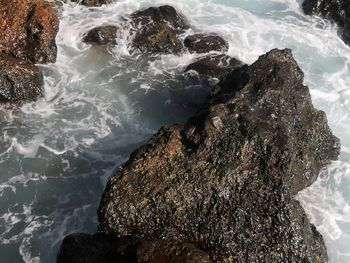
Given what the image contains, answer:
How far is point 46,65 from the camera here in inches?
511

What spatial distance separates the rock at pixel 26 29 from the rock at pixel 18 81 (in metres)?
0.82

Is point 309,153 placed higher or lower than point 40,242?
higher

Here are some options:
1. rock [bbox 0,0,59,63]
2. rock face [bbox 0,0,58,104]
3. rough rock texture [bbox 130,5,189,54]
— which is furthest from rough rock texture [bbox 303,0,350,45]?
rock [bbox 0,0,59,63]

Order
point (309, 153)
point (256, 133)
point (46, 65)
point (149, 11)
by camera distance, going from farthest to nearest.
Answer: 1. point (149, 11)
2. point (46, 65)
3. point (309, 153)
4. point (256, 133)

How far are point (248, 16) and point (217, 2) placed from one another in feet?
4.33

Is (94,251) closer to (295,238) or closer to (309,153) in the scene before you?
(295,238)

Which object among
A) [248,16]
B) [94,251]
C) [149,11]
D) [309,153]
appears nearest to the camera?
[94,251]

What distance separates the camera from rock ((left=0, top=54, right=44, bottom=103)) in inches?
444

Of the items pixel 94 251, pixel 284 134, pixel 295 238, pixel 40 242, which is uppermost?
pixel 284 134

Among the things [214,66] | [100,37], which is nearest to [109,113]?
[100,37]

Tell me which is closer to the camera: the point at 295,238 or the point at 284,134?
the point at 295,238

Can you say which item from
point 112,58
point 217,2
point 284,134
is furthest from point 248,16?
point 284,134

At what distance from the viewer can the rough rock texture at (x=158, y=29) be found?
13656mm

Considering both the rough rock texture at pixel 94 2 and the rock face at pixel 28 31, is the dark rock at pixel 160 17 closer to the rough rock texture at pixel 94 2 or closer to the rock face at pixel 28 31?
the rough rock texture at pixel 94 2
